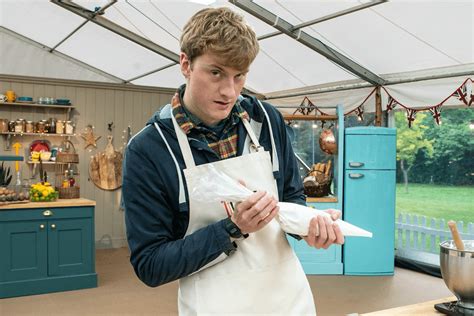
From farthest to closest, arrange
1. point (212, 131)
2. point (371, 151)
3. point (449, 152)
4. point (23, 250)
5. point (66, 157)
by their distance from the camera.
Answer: point (66, 157) < point (449, 152) < point (371, 151) < point (23, 250) < point (212, 131)

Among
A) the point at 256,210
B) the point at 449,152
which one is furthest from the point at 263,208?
the point at 449,152

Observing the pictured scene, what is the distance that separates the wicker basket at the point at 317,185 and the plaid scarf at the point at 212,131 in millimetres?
3975

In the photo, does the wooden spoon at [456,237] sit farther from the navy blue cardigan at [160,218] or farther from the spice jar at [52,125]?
the spice jar at [52,125]

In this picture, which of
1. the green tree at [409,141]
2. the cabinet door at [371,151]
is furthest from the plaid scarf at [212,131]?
the green tree at [409,141]

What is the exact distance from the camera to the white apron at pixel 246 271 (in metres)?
1.14

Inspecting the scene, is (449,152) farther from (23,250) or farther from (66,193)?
(23,250)

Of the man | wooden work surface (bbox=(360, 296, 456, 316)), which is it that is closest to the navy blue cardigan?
the man

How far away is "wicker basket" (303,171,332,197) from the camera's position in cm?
516

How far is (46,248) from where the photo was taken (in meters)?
4.55

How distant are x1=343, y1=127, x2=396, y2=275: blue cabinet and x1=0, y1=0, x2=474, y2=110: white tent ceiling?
0.60 m

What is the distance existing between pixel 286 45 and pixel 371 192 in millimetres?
1913

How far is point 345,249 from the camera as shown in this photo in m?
5.08

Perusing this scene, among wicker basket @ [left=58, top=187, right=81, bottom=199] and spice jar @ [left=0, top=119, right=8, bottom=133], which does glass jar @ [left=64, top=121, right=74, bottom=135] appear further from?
wicker basket @ [left=58, top=187, right=81, bottom=199]

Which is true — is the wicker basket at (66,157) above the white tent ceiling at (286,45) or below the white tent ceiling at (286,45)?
below
